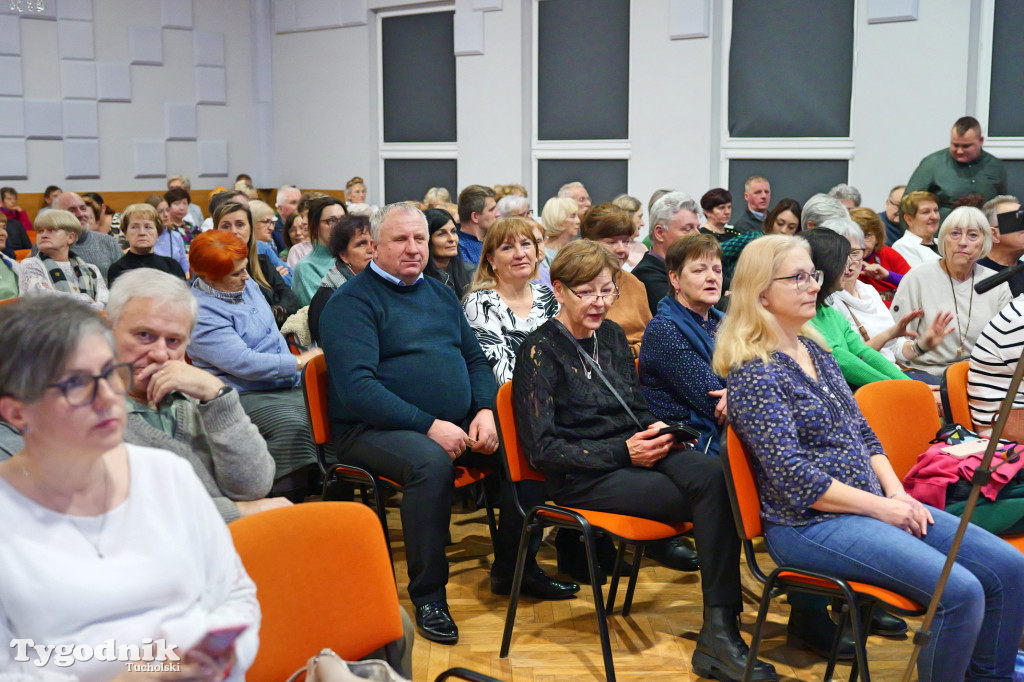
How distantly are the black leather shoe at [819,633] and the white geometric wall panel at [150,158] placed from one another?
9.60 metres

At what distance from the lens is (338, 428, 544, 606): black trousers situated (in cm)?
281

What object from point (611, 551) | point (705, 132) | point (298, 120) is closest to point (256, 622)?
point (611, 551)

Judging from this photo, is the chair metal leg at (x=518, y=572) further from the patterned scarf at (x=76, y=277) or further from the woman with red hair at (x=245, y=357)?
the patterned scarf at (x=76, y=277)

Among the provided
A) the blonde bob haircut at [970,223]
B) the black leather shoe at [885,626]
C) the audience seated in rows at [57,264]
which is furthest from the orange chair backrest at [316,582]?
the audience seated in rows at [57,264]

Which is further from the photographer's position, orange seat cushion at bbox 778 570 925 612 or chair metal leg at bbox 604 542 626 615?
chair metal leg at bbox 604 542 626 615

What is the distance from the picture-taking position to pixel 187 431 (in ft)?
6.64

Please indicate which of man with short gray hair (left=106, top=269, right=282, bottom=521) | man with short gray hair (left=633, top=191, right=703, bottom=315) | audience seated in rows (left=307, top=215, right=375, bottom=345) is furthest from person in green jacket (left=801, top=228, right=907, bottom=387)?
man with short gray hair (left=106, top=269, right=282, bottom=521)

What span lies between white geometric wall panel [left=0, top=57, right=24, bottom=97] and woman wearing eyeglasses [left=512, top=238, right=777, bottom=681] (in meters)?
8.65

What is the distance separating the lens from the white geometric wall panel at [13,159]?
948 centimetres

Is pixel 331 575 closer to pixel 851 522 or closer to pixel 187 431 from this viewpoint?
pixel 187 431

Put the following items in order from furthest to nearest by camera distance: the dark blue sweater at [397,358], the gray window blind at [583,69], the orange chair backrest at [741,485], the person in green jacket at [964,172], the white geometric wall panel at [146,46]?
the white geometric wall panel at [146,46], the gray window blind at [583,69], the person in green jacket at [964,172], the dark blue sweater at [397,358], the orange chair backrest at [741,485]

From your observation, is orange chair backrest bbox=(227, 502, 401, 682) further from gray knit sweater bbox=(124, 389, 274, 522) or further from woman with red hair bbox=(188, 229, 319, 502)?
woman with red hair bbox=(188, 229, 319, 502)

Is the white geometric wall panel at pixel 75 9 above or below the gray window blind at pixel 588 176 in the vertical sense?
above

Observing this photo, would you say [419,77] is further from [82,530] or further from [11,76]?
[82,530]
